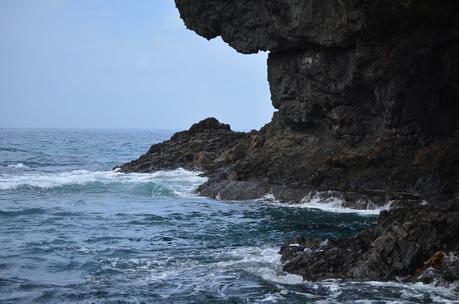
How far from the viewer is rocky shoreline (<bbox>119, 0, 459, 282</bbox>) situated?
25625 mm

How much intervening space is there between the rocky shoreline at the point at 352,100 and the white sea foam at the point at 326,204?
0.24 metres

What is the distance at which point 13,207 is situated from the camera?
2750 cm

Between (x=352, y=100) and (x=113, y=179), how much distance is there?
1669 cm

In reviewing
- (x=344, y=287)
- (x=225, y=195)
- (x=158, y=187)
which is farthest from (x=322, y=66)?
(x=344, y=287)

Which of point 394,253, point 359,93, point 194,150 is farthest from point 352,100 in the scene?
point 194,150

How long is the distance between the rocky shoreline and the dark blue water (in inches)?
114

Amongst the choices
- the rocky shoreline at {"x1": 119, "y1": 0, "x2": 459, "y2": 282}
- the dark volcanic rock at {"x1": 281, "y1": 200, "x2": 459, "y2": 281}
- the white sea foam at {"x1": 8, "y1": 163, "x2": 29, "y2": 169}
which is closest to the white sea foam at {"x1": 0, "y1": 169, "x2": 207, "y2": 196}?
the rocky shoreline at {"x1": 119, "y1": 0, "x2": 459, "y2": 282}

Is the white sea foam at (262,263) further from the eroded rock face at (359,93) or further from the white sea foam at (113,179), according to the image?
the white sea foam at (113,179)

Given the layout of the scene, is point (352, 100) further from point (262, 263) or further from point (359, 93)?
point (262, 263)

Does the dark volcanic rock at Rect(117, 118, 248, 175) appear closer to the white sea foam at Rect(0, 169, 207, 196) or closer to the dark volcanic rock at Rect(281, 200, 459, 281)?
the white sea foam at Rect(0, 169, 207, 196)

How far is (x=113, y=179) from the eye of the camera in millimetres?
38625

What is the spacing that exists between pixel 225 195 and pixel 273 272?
14.9m

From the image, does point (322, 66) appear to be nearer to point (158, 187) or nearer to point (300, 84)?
point (300, 84)

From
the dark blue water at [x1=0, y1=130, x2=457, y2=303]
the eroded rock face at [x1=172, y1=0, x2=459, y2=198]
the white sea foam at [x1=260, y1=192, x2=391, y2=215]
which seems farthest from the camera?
the eroded rock face at [x1=172, y1=0, x2=459, y2=198]
